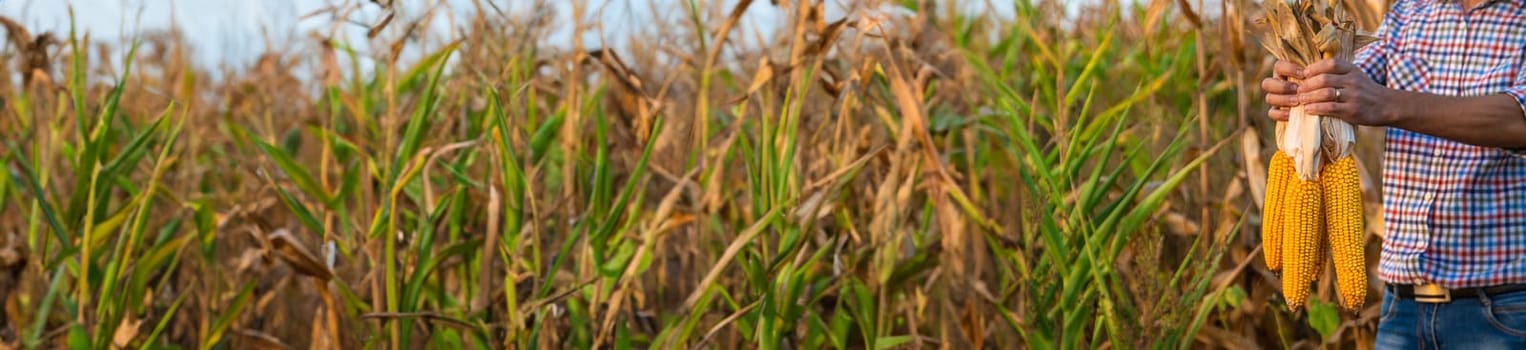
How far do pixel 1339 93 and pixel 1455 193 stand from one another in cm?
41

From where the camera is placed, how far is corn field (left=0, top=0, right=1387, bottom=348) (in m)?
2.32

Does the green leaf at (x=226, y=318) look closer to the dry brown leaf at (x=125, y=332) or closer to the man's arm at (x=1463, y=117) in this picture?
the dry brown leaf at (x=125, y=332)

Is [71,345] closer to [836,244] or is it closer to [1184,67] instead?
[836,244]

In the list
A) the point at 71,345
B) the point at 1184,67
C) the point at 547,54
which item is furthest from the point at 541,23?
the point at 1184,67

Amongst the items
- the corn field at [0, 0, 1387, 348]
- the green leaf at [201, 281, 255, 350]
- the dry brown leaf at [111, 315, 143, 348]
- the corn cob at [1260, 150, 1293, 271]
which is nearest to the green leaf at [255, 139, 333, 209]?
the corn field at [0, 0, 1387, 348]

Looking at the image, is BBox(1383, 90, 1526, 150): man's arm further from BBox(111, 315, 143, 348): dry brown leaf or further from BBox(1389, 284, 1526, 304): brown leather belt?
BBox(111, 315, 143, 348): dry brown leaf

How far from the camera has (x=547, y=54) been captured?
3.22 meters

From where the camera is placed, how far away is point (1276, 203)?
5.08 feet

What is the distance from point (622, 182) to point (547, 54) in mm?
331

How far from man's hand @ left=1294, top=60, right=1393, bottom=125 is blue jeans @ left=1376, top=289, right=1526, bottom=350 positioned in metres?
0.42

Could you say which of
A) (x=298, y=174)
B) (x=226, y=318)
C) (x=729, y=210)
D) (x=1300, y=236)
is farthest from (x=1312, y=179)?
(x=226, y=318)

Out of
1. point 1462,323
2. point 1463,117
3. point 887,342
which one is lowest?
point 887,342

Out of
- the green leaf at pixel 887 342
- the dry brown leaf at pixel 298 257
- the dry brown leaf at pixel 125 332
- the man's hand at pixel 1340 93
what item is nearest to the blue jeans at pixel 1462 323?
the man's hand at pixel 1340 93

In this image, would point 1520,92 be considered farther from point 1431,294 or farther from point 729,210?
point 729,210
